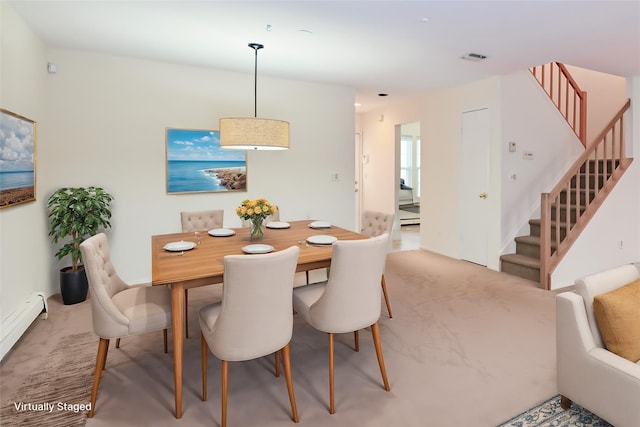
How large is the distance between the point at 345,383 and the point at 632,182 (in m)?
4.80

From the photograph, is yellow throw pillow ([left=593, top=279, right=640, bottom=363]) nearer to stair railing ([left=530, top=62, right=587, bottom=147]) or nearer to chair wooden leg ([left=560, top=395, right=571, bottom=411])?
chair wooden leg ([left=560, top=395, right=571, bottom=411])

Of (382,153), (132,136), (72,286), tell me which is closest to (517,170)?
(382,153)

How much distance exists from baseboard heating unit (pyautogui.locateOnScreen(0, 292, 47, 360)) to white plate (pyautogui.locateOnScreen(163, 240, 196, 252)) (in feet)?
4.06

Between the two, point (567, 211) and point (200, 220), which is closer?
point (200, 220)

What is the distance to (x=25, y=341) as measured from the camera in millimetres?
2883

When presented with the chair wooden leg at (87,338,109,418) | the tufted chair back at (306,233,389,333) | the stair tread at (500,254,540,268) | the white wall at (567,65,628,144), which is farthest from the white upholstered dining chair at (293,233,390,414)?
the white wall at (567,65,628,144)

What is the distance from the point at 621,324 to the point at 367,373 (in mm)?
1393

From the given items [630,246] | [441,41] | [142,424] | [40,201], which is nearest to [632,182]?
[630,246]

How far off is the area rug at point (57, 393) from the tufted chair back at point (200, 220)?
1.33m

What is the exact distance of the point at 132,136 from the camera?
4.20 metres

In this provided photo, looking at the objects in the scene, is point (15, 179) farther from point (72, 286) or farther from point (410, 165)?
point (410, 165)

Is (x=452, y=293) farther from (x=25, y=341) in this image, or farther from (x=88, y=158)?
→ (x=88, y=158)

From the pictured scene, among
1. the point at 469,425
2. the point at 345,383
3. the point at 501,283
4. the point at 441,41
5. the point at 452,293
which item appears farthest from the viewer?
the point at 501,283

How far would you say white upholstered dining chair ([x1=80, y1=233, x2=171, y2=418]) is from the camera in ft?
6.60
